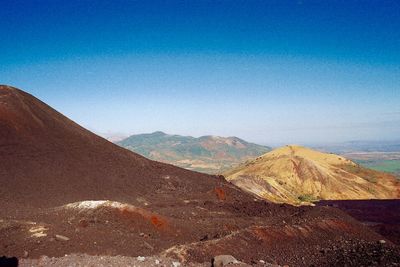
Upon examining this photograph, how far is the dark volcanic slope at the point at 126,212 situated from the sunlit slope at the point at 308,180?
2079 cm

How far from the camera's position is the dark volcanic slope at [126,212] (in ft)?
55.1

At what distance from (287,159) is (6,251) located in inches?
2511

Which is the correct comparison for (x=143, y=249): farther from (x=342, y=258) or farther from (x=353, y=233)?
(x=353, y=233)

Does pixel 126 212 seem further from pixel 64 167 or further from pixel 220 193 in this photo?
pixel 220 193

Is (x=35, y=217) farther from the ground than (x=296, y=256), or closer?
farther from the ground

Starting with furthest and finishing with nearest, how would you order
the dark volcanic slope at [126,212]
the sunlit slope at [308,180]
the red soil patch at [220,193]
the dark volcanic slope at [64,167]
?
the sunlit slope at [308,180] < the red soil patch at [220,193] < the dark volcanic slope at [64,167] < the dark volcanic slope at [126,212]

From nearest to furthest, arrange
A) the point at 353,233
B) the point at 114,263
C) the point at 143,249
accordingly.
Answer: the point at 114,263
the point at 143,249
the point at 353,233

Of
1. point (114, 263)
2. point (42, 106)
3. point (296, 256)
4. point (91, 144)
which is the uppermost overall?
point (42, 106)

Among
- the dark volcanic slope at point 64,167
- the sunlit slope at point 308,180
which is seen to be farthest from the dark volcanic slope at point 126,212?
the sunlit slope at point 308,180

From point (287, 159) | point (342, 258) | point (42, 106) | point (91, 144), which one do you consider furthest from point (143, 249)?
point (287, 159)

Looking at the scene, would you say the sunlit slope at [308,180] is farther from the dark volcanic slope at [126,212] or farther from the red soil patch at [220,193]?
the dark volcanic slope at [126,212]

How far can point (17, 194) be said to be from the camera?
79.6 ft

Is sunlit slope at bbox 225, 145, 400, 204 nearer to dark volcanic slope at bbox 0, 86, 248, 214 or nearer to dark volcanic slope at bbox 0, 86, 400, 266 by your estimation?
dark volcanic slope at bbox 0, 86, 248, 214

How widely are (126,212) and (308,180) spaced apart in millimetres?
51544
